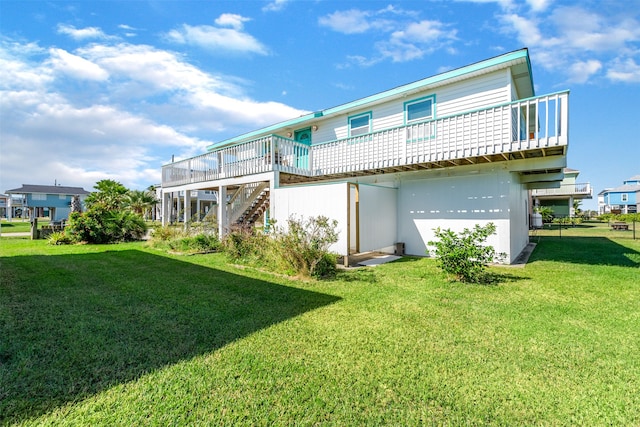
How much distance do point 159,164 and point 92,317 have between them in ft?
48.5

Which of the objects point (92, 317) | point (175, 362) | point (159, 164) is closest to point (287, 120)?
point (159, 164)

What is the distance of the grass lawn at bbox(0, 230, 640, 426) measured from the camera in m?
2.25

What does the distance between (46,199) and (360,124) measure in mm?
55884

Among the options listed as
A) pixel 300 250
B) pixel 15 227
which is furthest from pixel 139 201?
pixel 300 250

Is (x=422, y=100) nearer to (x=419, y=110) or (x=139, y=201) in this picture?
(x=419, y=110)

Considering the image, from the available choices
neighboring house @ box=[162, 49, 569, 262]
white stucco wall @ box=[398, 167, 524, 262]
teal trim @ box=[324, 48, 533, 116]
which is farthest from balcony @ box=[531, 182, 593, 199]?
teal trim @ box=[324, 48, 533, 116]

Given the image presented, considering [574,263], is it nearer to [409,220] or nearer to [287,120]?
[409,220]

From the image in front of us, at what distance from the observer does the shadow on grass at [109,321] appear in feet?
8.56

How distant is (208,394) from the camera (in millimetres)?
2422

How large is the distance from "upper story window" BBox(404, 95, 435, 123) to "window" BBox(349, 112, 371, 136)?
171 centimetres

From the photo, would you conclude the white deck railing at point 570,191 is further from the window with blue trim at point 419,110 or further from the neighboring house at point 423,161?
the window with blue trim at point 419,110

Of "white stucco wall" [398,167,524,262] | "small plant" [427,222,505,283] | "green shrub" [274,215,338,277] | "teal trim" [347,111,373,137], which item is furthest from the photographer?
"teal trim" [347,111,373,137]

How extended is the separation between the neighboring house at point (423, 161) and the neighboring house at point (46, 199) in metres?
49.4

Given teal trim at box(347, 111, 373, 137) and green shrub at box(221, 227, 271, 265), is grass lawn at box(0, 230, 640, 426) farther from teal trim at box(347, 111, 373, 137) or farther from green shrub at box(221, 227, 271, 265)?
teal trim at box(347, 111, 373, 137)
